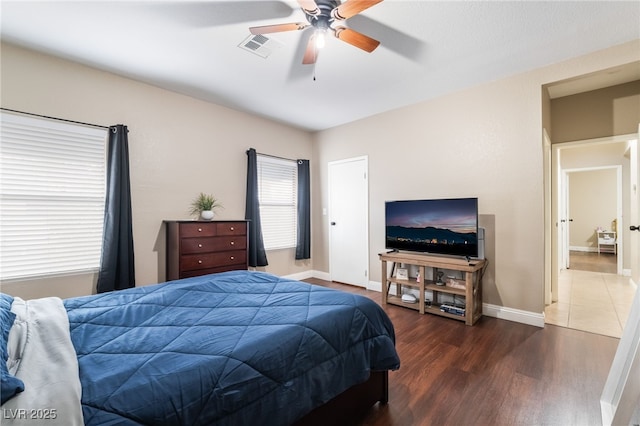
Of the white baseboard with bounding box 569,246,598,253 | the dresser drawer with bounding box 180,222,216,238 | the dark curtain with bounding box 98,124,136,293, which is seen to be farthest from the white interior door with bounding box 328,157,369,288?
the white baseboard with bounding box 569,246,598,253

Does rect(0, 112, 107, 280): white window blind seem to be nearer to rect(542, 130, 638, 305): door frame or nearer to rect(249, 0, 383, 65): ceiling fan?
rect(249, 0, 383, 65): ceiling fan

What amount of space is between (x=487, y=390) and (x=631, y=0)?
2878 millimetres

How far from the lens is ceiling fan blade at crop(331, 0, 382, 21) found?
1778mm

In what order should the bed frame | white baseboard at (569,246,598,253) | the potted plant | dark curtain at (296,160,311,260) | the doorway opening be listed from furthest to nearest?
1. white baseboard at (569,246,598,253)
2. dark curtain at (296,160,311,260)
3. the potted plant
4. the doorway opening
5. the bed frame

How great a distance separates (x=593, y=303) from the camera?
361cm

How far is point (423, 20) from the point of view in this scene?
2252 millimetres

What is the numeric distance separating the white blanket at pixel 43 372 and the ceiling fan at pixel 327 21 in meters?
2.07

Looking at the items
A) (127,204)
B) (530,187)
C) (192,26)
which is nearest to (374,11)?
(192,26)

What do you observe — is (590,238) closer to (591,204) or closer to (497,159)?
(591,204)

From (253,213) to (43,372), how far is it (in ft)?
11.2

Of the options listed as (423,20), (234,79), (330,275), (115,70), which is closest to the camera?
(423,20)

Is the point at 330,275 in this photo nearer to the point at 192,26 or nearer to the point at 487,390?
the point at 487,390

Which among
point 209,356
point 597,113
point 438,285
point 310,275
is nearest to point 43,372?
point 209,356

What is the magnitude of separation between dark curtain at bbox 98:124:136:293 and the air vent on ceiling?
163 cm
